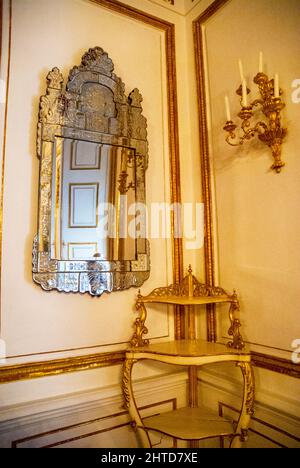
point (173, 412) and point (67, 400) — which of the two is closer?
point (67, 400)

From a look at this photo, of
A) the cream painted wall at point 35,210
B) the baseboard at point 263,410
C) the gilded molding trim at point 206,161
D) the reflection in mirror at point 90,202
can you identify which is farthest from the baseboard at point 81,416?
the reflection in mirror at point 90,202

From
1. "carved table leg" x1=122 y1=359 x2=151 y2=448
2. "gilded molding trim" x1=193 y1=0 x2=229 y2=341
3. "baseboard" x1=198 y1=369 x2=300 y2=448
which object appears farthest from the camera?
"gilded molding trim" x1=193 y1=0 x2=229 y2=341

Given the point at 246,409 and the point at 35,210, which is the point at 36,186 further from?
the point at 246,409

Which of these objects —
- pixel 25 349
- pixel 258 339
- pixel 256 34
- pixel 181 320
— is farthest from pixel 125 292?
pixel 256 34

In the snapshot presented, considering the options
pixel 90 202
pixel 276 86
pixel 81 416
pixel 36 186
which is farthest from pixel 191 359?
pixel 276 86

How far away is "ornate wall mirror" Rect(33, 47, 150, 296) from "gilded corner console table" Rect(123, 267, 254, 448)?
19 centimetres

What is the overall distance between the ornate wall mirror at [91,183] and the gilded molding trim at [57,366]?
0.25 m

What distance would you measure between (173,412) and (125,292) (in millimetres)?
517

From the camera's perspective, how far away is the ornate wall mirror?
3.99 ft

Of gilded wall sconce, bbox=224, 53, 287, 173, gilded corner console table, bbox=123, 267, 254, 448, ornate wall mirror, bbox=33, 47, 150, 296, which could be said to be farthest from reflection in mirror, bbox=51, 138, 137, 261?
gilded wall sconce, bbox=224, 53, 287, 173

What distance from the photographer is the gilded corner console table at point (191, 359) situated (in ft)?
3.64

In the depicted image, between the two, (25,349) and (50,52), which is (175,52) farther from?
(25,349)

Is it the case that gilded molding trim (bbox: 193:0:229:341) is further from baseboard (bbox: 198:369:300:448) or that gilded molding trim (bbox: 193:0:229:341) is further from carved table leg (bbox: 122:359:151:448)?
carved table leg (bbox: 122:359:151:448)

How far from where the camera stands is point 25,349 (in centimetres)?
113
